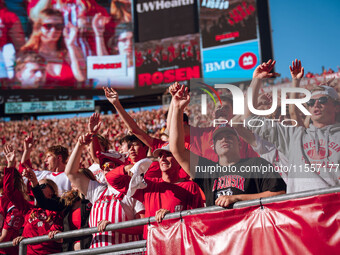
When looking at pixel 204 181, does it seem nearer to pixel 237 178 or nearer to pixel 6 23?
pixel 237 178

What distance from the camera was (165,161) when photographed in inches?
156

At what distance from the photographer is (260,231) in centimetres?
292

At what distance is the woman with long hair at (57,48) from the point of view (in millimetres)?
29828

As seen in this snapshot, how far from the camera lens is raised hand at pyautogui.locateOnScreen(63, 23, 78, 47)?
30641 millimetres

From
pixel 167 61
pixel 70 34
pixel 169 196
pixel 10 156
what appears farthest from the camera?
pixel 70 34

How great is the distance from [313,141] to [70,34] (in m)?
29.3

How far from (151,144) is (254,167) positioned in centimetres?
165

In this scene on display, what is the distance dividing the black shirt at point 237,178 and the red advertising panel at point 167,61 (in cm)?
2355

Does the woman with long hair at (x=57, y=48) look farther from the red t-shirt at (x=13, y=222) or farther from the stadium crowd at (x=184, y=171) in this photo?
the stadium crowd at (x=184, y=171)

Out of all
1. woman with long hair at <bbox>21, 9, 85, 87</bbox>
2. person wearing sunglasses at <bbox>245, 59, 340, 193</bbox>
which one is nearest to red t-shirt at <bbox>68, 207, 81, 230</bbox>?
person wearing sunglasses at <bbox>245, 59, 340, 193</bbox>

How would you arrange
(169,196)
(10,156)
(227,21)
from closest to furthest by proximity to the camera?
1. (169,196)
2. (10,156)
3. (227,21)

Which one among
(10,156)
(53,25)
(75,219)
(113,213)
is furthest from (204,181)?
(53,25)

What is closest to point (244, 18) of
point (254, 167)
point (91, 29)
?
point (91, 29)

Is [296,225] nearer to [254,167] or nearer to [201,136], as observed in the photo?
[254,167]
